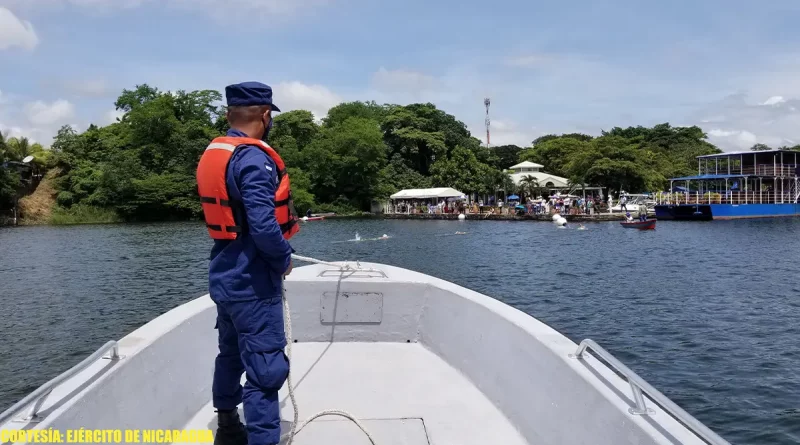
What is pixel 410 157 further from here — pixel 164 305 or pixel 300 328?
pixel 300 328

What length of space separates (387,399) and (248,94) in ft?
5.78

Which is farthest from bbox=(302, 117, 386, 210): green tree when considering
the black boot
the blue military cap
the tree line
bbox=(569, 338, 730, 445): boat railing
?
bbox=(569, 338, 730, 445): boat railing

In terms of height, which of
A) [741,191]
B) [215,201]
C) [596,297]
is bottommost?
[596,297]

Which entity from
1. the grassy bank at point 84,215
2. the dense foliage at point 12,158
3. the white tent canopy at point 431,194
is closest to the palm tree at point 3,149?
the dense foliage at point 12,158

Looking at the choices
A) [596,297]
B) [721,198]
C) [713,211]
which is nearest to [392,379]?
[596,297]

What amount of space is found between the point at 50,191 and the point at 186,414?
191ft

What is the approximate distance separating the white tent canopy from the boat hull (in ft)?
52.5

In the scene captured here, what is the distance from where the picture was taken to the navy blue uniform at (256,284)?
6.93 feet

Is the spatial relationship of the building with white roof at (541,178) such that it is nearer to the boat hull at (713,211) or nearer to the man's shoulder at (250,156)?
the boat hull at (713,211)

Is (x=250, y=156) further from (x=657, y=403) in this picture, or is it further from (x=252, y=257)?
(x=657, y=403)

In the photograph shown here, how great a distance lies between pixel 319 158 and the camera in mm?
54312

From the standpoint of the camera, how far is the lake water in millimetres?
6480

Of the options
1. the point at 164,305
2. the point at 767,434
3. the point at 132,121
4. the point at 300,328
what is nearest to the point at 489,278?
the point at 164,305

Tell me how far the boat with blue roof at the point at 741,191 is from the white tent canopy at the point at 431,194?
626 inches
